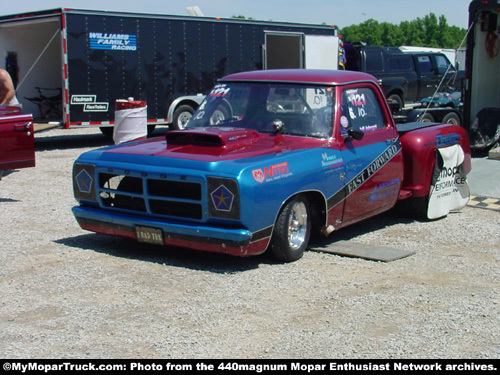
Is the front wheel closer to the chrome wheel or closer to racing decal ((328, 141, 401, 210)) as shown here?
the chrome wheel

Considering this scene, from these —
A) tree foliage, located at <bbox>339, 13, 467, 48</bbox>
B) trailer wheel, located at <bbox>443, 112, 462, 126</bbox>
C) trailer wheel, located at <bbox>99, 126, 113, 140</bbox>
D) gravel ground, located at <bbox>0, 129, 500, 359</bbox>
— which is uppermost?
tree foliage, located at <bbox>339, 13, 467, 48</bbox>

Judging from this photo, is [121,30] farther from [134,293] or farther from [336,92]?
[134,293]

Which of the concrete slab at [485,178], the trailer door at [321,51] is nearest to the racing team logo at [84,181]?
the concrete slab at [485,178]

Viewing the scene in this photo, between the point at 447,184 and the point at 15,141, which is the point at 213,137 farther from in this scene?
the point at 15,141

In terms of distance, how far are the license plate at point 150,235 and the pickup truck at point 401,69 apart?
16.7 metres

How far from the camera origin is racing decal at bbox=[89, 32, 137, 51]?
1472 centimetres

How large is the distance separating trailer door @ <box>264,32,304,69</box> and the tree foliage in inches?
4134

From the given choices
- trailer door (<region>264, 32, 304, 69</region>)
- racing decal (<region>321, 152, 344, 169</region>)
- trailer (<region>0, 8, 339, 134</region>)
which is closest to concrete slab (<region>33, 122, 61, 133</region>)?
trailer (<region>0, 8, 339, 134</region>)

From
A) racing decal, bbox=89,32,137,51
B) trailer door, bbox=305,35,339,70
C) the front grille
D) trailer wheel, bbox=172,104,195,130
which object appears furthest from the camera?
trailer door, bbox=305,35,339,70

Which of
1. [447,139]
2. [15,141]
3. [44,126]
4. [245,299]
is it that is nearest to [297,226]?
[245,299]

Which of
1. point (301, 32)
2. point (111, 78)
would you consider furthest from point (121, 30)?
point (301, 32)

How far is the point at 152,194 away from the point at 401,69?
18145mm

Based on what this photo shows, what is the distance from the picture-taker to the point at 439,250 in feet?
22.6

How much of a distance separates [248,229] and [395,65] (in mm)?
18203
